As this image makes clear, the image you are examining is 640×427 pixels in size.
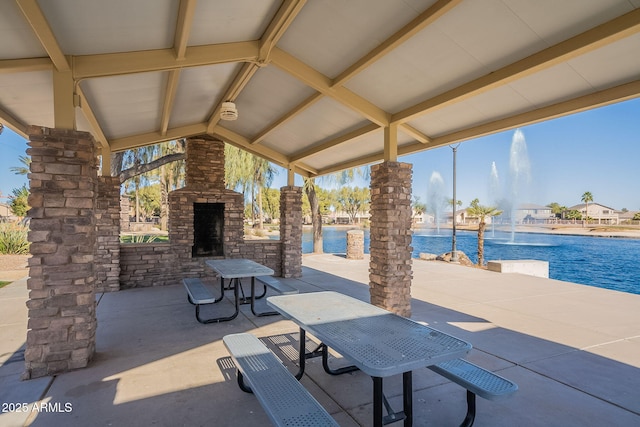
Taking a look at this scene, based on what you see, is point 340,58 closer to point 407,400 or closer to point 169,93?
point 169,93

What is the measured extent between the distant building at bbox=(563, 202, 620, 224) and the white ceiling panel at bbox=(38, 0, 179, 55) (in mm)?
57455

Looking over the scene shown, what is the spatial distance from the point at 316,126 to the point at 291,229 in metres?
2.98

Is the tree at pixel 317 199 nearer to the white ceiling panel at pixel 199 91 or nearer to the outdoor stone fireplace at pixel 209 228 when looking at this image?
the outdoor stone fireplace at pixel 209 228

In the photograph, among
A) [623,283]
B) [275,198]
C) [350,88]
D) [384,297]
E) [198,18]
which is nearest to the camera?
[198,18]

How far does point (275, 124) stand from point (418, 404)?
517cm

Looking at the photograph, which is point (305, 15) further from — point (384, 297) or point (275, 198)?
point (275, 198)

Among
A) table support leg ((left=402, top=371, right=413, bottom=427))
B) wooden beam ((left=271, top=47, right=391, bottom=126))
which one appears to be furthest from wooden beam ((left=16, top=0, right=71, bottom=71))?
table support leg ((left=402, top=371, right=413, bottom=427))

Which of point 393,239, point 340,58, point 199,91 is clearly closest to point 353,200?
point 199,91

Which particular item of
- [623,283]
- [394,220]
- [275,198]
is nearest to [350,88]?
[394,220]

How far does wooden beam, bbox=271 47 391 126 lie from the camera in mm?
4141

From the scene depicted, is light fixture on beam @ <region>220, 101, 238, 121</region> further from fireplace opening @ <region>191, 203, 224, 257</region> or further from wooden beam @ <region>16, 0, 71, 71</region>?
fireplace opening @ <region>191, 203, 224, 257</region>

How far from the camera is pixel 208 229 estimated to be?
8.09 metres

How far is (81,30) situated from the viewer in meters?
2.81

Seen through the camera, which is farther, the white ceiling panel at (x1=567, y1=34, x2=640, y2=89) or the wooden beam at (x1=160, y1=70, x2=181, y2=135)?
the wooden beam at (x1=160, y1=70, x2=181, y2=135)
